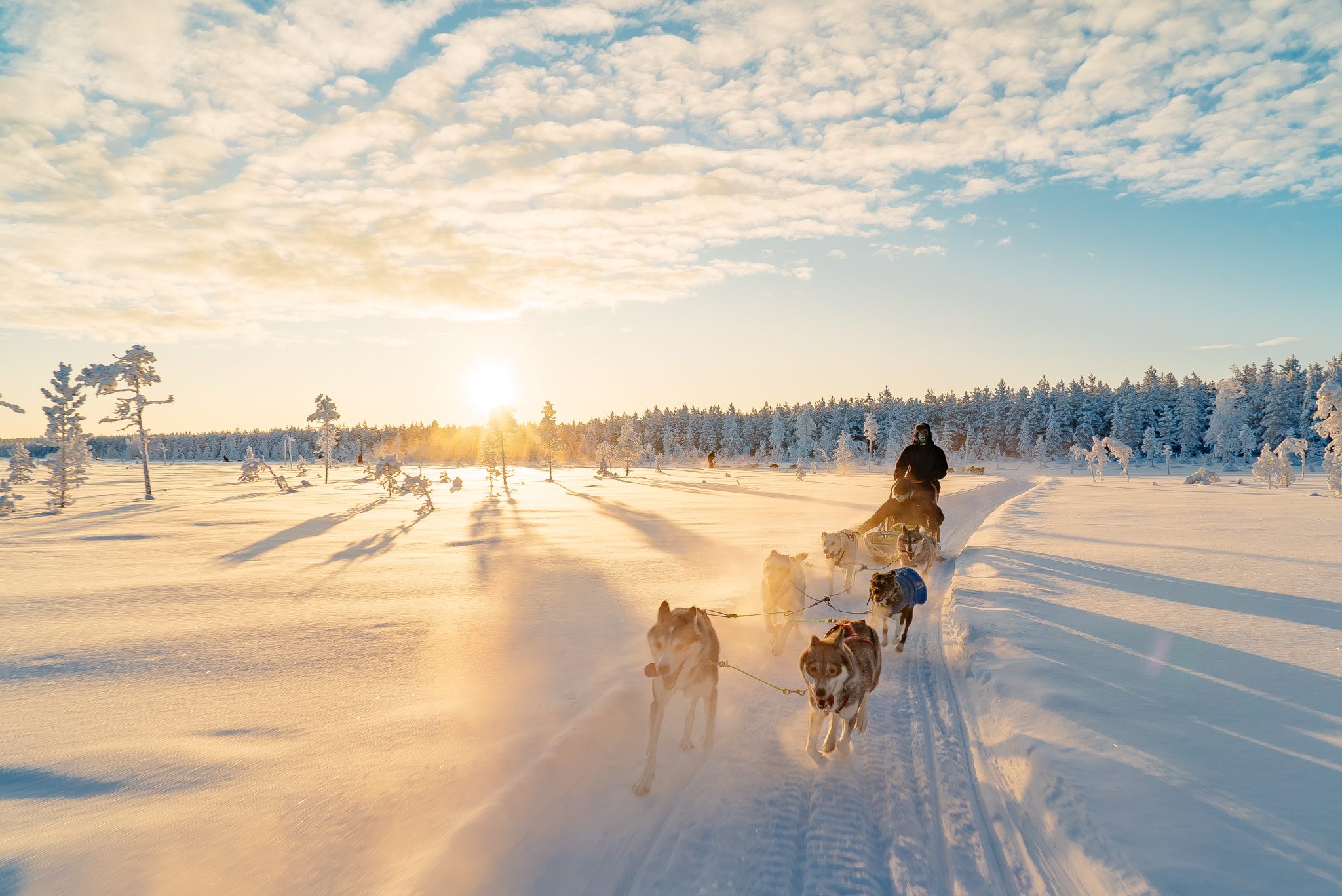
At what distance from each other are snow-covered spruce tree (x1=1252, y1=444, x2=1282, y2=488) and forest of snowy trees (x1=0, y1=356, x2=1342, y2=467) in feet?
Answer: 117

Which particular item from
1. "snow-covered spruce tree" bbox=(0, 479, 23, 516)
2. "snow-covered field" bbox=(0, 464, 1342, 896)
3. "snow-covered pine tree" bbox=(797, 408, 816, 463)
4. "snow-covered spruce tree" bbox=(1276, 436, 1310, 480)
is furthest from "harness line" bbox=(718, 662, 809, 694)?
"snow-covered pine tree" bbox=(797, 408, 816, 463)

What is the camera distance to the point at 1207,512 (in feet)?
80.1

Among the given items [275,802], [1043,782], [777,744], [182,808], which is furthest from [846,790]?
[182,808]

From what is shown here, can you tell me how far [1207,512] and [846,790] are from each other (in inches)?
1168

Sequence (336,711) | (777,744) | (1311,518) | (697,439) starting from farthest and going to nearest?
(697,439) < (1311,518) < (336,711) < (777,744)

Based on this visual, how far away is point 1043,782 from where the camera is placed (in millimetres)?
4516

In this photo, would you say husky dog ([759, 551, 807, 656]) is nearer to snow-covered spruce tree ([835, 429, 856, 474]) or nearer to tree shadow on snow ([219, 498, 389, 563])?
tree shadow on snow ([219, 498, 389, 563])

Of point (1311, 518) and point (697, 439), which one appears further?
point (697, 439)

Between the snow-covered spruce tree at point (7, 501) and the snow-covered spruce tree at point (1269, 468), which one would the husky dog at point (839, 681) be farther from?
the snow-covered spruce tree at point (1269, 468)

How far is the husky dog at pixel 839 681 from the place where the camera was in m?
4.71

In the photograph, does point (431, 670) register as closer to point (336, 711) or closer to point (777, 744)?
point (336, 711)

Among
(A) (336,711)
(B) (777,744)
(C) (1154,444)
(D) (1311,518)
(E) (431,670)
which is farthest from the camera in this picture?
(C) (1154,444)

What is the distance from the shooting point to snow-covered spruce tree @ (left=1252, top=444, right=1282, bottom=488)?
43406mm

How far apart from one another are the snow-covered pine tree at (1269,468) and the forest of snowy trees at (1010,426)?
35513 millimetres
